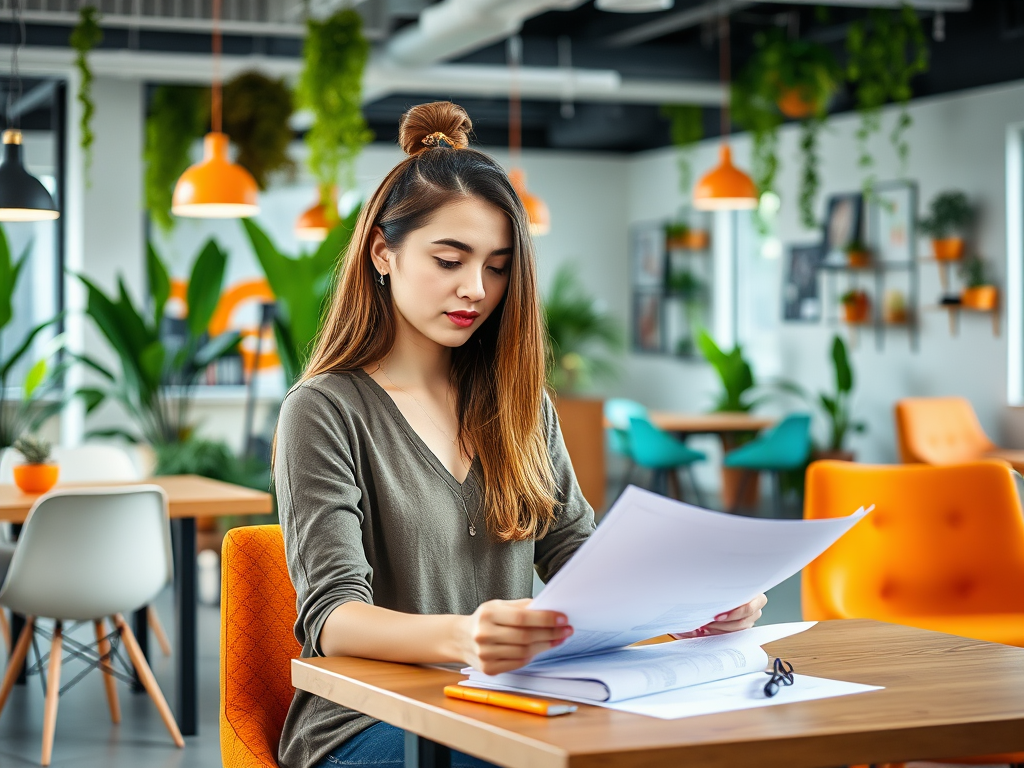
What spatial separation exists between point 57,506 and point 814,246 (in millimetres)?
7007

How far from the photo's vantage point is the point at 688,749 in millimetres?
1048

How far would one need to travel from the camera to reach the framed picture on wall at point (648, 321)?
11.4 meters

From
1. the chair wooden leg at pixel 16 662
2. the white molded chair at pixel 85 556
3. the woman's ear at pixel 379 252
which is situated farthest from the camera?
the chair wooden leg at pixel 16 662

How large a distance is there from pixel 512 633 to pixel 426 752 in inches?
6.1

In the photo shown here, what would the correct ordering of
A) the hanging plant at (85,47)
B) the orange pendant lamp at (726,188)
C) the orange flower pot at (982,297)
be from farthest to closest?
the orange flower pot at (982,297), the orange pendant lamp at (726,188), the hanging plant at (85,47)

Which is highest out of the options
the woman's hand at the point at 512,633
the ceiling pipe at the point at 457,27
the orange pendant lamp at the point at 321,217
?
the ceiling pipe at the point at 457,27

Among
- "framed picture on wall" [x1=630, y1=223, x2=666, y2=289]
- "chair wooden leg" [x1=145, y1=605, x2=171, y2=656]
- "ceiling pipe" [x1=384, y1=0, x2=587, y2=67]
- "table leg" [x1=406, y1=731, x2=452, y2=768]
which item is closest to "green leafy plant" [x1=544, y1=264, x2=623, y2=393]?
"framed picture on wall" [x1=630, y1=223, x2=666, y2=289]

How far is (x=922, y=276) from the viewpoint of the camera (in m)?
8.41

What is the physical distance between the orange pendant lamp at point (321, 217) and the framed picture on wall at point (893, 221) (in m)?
3.50

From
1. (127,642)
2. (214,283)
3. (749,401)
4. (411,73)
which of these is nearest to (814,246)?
(749,401)

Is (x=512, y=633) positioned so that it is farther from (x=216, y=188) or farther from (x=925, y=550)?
(x=216, y=188)

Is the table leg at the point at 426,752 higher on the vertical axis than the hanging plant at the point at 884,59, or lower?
lower

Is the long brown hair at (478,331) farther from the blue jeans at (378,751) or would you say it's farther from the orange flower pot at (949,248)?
the orange flower pot at (949,248)

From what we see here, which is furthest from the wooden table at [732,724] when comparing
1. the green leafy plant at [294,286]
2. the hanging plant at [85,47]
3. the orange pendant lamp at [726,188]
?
the orange pendant lamp at [726,188]
